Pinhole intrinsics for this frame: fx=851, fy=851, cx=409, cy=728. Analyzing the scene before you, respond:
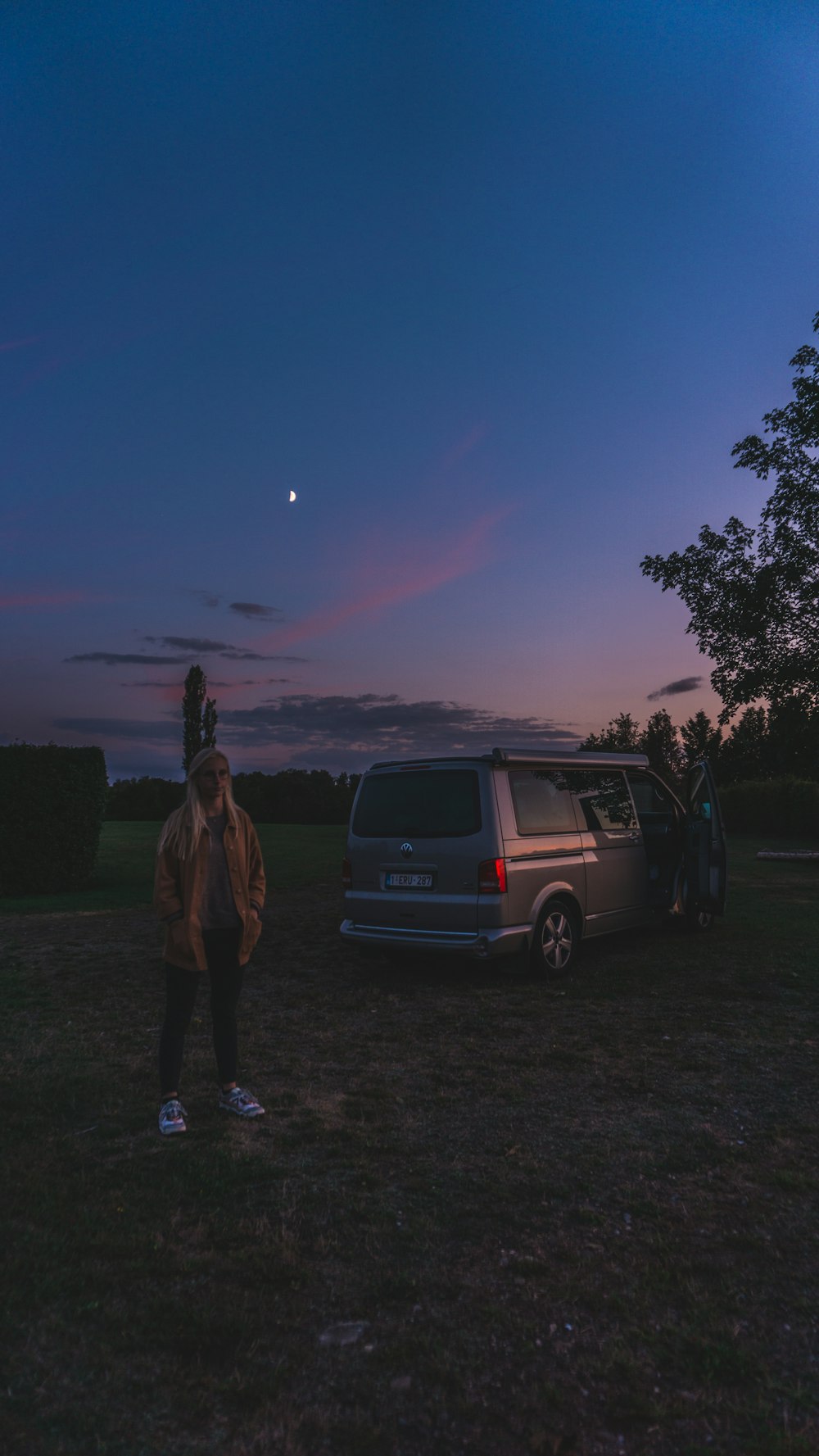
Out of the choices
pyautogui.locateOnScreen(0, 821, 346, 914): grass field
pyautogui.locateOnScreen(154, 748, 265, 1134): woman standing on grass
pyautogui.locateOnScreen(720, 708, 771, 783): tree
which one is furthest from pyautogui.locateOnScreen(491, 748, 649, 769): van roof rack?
pyautogui.locateOnScreen(720, 708, 771, 783): tree

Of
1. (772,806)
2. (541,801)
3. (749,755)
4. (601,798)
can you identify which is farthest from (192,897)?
(772,806)

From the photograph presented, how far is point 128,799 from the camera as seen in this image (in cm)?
4178

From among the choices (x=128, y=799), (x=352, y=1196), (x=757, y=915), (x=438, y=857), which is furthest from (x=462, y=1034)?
(x=128, y=799)

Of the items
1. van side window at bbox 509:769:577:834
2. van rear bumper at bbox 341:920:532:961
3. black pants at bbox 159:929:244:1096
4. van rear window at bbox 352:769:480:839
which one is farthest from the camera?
van side window at bbox 509:769:577:834

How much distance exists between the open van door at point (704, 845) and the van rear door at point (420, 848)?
3.00 m

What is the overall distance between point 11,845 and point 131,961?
22.0 ft

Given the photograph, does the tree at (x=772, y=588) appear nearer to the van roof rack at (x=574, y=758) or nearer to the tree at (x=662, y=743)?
the van roof rack at (x=574, y=758)

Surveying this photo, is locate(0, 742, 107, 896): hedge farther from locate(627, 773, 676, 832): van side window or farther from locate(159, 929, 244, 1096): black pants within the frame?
locate(159, 929, 244, 1096): black pants

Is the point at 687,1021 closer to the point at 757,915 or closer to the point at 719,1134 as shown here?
the point at 719,1134

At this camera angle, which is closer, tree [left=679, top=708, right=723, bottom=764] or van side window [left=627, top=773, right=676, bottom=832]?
van side window [left=627, top=773, right=676, bottom=832]

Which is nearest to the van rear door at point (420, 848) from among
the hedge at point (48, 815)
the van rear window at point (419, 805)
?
the van rear window at point (419, 805)

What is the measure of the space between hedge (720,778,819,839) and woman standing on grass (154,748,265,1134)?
88.5 feet

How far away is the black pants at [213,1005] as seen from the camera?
14.1ft

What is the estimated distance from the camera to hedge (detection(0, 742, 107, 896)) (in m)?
14.2
